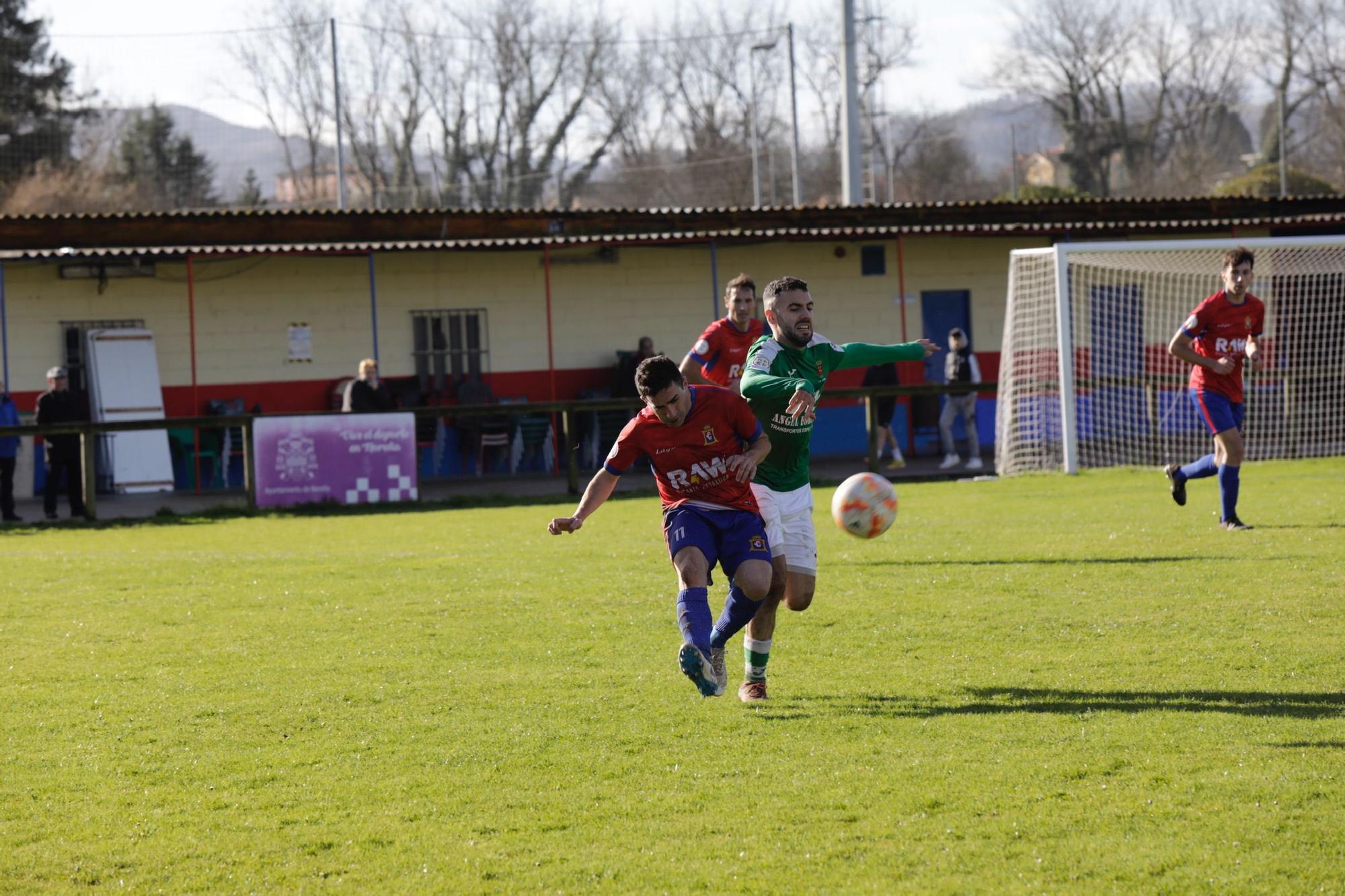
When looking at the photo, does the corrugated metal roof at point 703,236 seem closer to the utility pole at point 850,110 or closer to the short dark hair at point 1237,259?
the utility pole at point 850,110

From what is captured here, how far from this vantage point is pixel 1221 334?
39.9ft

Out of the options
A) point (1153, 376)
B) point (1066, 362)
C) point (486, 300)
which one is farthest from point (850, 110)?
point (1066, 362)

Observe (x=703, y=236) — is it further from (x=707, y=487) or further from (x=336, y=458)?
(x=707, y=487)

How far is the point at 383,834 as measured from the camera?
17.1 feet

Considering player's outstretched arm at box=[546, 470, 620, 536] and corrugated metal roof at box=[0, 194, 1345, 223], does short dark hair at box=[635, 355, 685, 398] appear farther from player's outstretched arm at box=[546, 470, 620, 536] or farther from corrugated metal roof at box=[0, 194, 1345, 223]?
corrugated metal roof at box=[0, 194, 1345, 223]

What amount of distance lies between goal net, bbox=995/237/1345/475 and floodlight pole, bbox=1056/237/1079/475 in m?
0.02

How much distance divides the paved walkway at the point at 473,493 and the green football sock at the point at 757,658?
10.5m

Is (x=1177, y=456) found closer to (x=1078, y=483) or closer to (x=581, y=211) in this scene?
(x=1078, y=483)

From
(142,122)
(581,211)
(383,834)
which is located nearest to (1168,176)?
(142,122)

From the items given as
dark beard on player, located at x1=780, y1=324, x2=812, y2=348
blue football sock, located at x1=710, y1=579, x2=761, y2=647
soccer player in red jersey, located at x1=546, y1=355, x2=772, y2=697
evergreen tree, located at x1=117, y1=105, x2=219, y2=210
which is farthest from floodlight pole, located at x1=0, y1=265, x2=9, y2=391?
evergreen tree, located at x1=117, y1=105, x2=219, y2=210

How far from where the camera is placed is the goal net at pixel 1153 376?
61.7 ft

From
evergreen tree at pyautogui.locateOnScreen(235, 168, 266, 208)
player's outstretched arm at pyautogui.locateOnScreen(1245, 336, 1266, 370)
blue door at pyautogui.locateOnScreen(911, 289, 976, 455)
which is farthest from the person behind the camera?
evergreen tree at pyautogui.locateOnScreen(235, 168, 266, 208)

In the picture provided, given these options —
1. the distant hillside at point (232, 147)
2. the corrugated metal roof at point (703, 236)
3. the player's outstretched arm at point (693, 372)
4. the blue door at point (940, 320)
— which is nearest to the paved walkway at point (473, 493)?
the blue door at point (940, 320)

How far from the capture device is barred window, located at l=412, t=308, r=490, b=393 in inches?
901
